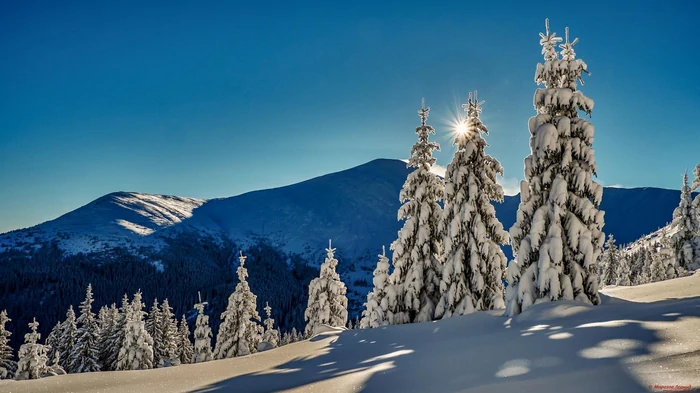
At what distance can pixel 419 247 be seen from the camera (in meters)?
22.8

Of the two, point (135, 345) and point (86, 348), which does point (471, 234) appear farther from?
point (86, 348)

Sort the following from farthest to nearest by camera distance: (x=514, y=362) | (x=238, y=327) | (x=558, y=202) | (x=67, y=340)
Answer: (x=67, y=340), (x=238, y=327), (x=558, y=202), (x=514, y=362)

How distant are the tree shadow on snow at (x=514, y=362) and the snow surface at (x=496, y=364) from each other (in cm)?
2

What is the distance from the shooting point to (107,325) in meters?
48.4

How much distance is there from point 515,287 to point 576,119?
6843 millimetres

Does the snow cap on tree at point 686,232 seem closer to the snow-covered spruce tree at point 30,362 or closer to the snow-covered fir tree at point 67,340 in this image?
the snow-covered spruce tree at point 30,362

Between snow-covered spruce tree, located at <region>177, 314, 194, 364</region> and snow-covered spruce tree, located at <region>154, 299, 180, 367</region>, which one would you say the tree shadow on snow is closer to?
snow-covered spruce tree, located at <region>154, 299, 180, 367</region>

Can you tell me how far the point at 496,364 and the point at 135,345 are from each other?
1701 inches

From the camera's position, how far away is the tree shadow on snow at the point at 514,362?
532 centimetres

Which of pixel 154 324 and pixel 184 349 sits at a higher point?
pixel 154 324

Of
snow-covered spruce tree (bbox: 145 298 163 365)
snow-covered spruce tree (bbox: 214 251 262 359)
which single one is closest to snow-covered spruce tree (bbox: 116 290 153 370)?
snow-covered spruce tree (bbox: 214 251 262 359)

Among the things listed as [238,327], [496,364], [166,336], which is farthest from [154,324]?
[496,364]

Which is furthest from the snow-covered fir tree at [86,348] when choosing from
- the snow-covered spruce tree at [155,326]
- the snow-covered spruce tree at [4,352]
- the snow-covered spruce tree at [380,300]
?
the snow-covered spruce tree at [380,300]

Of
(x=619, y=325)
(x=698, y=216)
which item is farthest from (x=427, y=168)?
(x=698, y=216)
